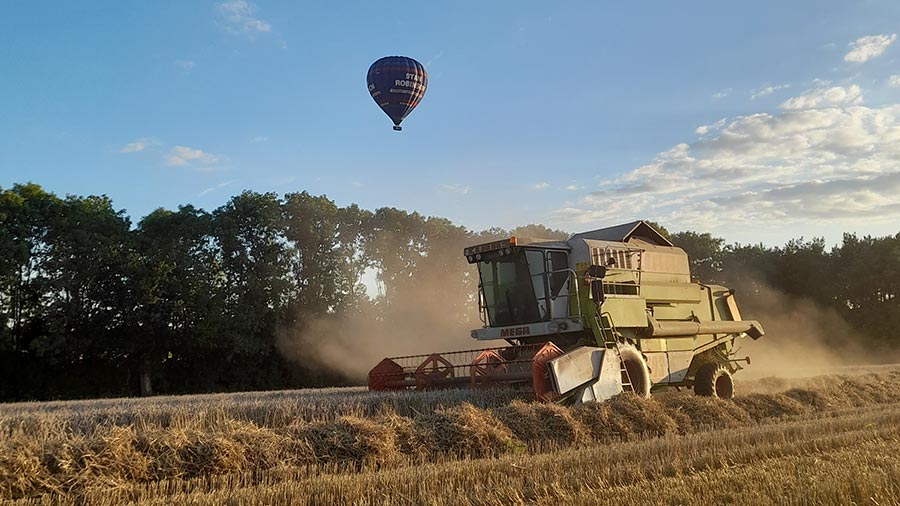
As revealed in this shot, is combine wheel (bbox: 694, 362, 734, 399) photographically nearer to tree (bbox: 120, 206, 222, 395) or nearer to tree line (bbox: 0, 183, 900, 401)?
tree line (bbox: 0, 183, 900, 401)

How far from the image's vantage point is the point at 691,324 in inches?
482

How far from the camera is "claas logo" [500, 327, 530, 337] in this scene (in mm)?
10734

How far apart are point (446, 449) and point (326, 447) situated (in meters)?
1.21

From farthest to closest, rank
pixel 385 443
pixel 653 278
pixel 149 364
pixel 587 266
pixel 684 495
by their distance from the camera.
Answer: pixel 149 364 → pixel 653 278 → pixel 587 266 → pixel 385 443 → pixel 684 495

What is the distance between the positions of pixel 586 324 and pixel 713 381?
3.21 metres

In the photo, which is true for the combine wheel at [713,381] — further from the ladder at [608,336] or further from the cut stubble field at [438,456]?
the cut stubble field at [438,456]

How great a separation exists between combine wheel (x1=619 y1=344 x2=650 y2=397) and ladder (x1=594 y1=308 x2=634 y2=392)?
0.03 metres

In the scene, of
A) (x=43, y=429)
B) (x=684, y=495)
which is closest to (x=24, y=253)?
(x=43, y=429)

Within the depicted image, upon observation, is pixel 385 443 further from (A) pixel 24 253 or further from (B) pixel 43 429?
(A) pixel 24 253

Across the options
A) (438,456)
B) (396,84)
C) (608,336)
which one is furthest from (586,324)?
(396,84)

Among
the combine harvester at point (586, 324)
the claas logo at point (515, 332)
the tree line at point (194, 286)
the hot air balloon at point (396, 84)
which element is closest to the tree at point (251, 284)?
the tree line at point (194, 286)

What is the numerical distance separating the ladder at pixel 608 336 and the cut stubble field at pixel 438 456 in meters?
1.27

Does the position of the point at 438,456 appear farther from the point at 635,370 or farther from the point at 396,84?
the point at 396,84

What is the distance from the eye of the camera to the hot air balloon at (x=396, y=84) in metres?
18.4
